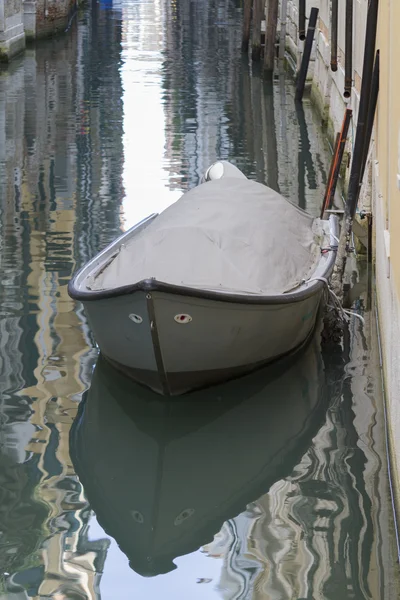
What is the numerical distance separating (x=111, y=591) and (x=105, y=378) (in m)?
2.28

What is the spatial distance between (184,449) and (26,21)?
21.2m

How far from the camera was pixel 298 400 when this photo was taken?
20.0ft

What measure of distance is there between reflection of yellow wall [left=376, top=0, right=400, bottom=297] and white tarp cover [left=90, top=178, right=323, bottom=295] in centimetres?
57

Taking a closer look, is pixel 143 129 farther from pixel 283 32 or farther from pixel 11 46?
pixel 11 46

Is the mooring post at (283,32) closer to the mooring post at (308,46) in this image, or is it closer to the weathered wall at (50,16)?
the mooring post at (308,46)

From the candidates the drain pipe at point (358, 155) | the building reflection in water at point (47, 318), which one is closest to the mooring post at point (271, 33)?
the building reflection in water at point (47, 318)

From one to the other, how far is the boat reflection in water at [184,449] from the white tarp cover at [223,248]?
1.88 ft

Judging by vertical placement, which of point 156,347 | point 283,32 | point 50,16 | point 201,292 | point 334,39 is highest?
point 201,292

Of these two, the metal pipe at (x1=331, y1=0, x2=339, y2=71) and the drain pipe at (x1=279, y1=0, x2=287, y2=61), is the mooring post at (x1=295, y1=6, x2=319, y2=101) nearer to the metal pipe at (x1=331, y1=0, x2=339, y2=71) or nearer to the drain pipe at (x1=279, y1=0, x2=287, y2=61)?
the metal pipe at (x1=331, y1=0, x2=339, y2=71)

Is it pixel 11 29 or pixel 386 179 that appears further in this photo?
pixel 11 29

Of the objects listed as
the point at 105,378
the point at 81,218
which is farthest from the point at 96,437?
the point at 81,218

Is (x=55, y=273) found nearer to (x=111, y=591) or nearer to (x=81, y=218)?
(x=81, y=218)

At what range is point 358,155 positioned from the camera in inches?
287

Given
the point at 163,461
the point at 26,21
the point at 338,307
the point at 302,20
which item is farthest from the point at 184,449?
the point at 26,21
